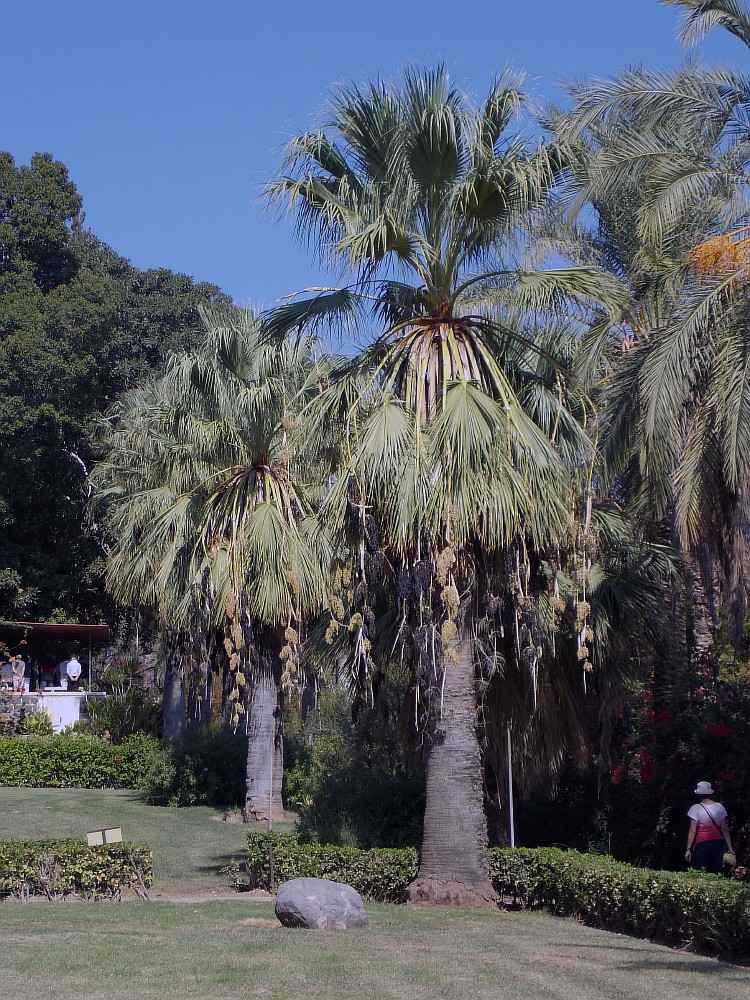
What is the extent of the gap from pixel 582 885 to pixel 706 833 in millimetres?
1520

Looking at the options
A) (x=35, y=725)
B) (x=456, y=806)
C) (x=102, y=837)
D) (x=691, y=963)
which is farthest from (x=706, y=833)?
(x=35, y=725)

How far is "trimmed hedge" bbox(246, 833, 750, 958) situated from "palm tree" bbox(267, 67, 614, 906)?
69 centimetres

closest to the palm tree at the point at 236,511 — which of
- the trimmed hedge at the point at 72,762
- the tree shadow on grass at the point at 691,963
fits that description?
the tree shadow on grass at the point at 691,963

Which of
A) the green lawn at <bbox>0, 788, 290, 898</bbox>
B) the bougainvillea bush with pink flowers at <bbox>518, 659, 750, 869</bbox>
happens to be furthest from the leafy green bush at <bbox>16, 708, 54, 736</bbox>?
the bougainvillea bush with pink flowers at <bbox>518, 659, 750, 869</bbox>

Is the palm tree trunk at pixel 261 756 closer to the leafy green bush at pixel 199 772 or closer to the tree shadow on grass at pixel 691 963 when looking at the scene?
the leafy green bush at pixel 199 772

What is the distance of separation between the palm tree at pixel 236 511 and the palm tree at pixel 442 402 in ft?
6.27

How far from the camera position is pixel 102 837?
1410 centimetres

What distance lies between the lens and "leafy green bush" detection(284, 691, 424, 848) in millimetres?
15328

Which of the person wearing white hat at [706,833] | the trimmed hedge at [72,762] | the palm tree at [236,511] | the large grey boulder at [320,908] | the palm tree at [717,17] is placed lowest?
the large grey boulder at [320,908]

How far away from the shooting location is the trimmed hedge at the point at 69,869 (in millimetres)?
13359

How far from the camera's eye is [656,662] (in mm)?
16312

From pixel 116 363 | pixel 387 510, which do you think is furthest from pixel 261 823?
pixel 116 363

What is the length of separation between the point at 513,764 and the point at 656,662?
325cm

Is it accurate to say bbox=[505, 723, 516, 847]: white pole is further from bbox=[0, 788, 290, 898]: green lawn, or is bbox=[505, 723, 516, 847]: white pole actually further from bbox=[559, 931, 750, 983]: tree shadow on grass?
bbox=[0, 788, 290, 898]: green lawn
